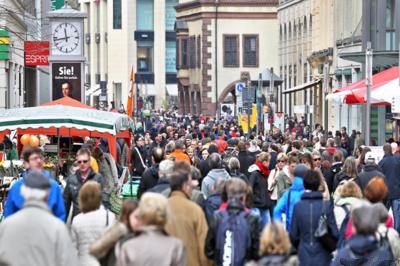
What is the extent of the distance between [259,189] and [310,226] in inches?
212

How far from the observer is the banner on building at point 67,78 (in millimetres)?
42188

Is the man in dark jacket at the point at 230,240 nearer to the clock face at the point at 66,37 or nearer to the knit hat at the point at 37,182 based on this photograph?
the knit hat at the point at 37,182

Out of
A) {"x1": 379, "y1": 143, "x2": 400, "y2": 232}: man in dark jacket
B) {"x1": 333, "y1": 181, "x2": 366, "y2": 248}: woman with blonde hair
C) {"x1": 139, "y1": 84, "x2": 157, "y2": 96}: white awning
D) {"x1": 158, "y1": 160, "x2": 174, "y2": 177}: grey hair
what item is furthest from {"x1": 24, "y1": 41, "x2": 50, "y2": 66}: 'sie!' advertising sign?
{"x1": 139, "y1": 84, "x2": 157, "y2": 96}: white awning

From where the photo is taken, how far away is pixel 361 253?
12797 millimetres

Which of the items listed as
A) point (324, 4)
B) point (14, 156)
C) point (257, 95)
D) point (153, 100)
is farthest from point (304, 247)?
point (153, 100)

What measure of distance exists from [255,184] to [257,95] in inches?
1131

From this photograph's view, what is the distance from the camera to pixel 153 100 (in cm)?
12812

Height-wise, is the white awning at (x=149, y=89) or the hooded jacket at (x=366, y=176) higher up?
the hooded jacket at (x=366, y=176)

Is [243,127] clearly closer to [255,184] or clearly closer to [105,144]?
[105,144]

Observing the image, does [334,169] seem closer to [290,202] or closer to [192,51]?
[290,202]

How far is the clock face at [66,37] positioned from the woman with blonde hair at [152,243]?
32.2 metres

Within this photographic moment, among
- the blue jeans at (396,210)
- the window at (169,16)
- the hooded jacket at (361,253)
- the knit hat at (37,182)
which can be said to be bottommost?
the blue jeans at (396,210)

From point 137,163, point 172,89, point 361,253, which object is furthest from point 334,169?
point 172,89

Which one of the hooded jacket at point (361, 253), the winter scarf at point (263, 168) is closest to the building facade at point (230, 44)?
the winter scarf at point (263, 168)
